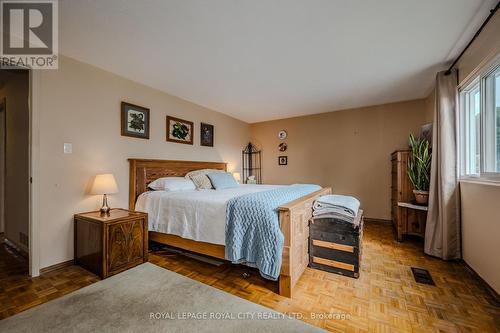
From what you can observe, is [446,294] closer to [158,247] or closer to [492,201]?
[492,201]

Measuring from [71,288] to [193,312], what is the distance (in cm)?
125

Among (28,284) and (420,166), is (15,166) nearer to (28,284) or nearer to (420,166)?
(28,284)

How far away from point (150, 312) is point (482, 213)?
3008 millimetres

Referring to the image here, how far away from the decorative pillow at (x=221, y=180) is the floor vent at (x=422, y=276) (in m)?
2.56

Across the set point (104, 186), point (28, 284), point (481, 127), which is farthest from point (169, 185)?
point (481, 127)

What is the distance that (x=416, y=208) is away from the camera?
9.18 feet

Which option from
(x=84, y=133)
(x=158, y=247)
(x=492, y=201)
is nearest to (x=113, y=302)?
(x=158, y=247)

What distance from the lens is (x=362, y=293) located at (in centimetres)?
176

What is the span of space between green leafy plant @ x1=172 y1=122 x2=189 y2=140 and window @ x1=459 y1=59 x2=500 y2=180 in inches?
153

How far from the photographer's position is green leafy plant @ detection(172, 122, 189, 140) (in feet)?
11.7

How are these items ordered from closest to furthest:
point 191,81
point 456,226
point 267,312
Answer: point 267,312 → point 456,226 → point 191,81

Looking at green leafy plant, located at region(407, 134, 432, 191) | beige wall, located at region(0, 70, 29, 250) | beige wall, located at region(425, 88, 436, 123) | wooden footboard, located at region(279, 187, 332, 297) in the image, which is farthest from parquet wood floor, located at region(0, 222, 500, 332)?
beige wall, located at region(425, 88, 436, 123)

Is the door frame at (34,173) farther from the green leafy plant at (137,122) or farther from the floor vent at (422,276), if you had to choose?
the floor vent at (422,276)

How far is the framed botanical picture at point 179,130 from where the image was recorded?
11.5 feet
